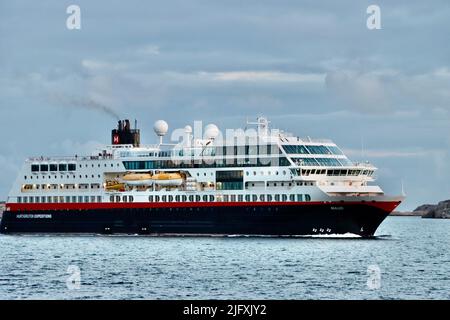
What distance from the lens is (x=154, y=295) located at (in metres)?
55.7

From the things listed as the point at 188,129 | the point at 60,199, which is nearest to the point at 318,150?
the point at 188,129

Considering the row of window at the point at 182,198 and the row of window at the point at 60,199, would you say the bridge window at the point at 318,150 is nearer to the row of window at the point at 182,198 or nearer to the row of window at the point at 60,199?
the row of window at the point at 182,198

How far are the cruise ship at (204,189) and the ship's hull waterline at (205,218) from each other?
0.27 ft

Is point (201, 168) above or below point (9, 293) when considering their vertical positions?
above

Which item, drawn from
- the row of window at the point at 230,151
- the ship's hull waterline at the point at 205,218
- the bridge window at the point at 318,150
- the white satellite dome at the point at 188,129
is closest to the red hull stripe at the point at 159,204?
the ship's hull waterline at the point at 205,218

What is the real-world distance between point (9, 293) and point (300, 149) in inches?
1575

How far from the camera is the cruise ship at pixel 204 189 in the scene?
89750mm

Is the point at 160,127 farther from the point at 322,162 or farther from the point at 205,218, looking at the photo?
the point at 322,162

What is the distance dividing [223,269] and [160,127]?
125ft

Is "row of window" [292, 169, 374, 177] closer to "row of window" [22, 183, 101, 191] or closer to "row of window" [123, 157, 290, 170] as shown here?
"row of window" [123, 157, 290, 170]

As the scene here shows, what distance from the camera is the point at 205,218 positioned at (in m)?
93.6

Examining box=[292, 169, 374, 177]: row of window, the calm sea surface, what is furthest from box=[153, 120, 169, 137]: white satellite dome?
box=[292, 169, 374, 177]: row of window
